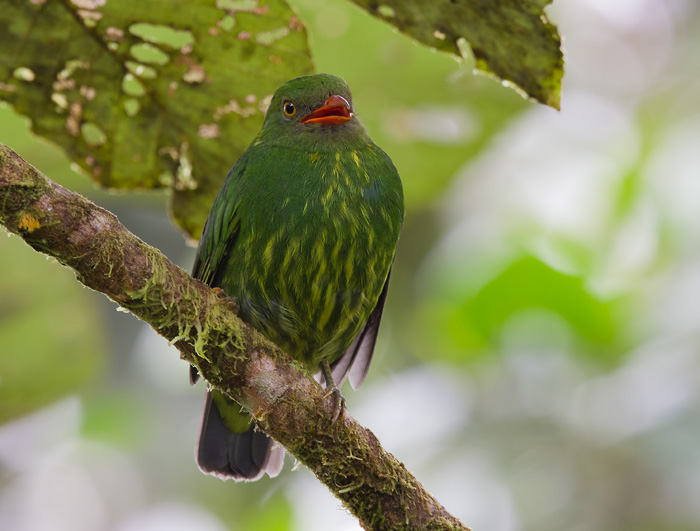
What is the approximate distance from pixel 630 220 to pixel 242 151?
96.3 inches

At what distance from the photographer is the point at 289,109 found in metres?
3.98

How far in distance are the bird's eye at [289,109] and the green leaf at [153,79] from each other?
259 millimetres

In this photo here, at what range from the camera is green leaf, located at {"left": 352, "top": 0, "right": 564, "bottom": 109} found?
2725mm

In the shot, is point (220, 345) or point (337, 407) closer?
point (220, 345)

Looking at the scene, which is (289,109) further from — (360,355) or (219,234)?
(360,355)

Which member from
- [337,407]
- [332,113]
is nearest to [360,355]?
[332,113]

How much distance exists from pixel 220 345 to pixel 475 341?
8.36ft

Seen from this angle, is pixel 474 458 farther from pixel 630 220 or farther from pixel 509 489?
pixel 630 220

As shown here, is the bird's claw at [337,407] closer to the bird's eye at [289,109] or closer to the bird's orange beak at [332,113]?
the bird's orange beak at [332,113]

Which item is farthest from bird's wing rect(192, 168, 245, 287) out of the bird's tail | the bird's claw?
the bird's claw

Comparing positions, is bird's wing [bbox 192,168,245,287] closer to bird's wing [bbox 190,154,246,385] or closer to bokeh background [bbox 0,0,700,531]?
bird's wing [bbox 190,154,246,385]

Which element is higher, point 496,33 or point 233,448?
point 496,33

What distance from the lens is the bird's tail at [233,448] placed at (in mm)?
3977

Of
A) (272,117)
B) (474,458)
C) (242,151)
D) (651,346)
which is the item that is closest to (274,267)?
(242,151)
